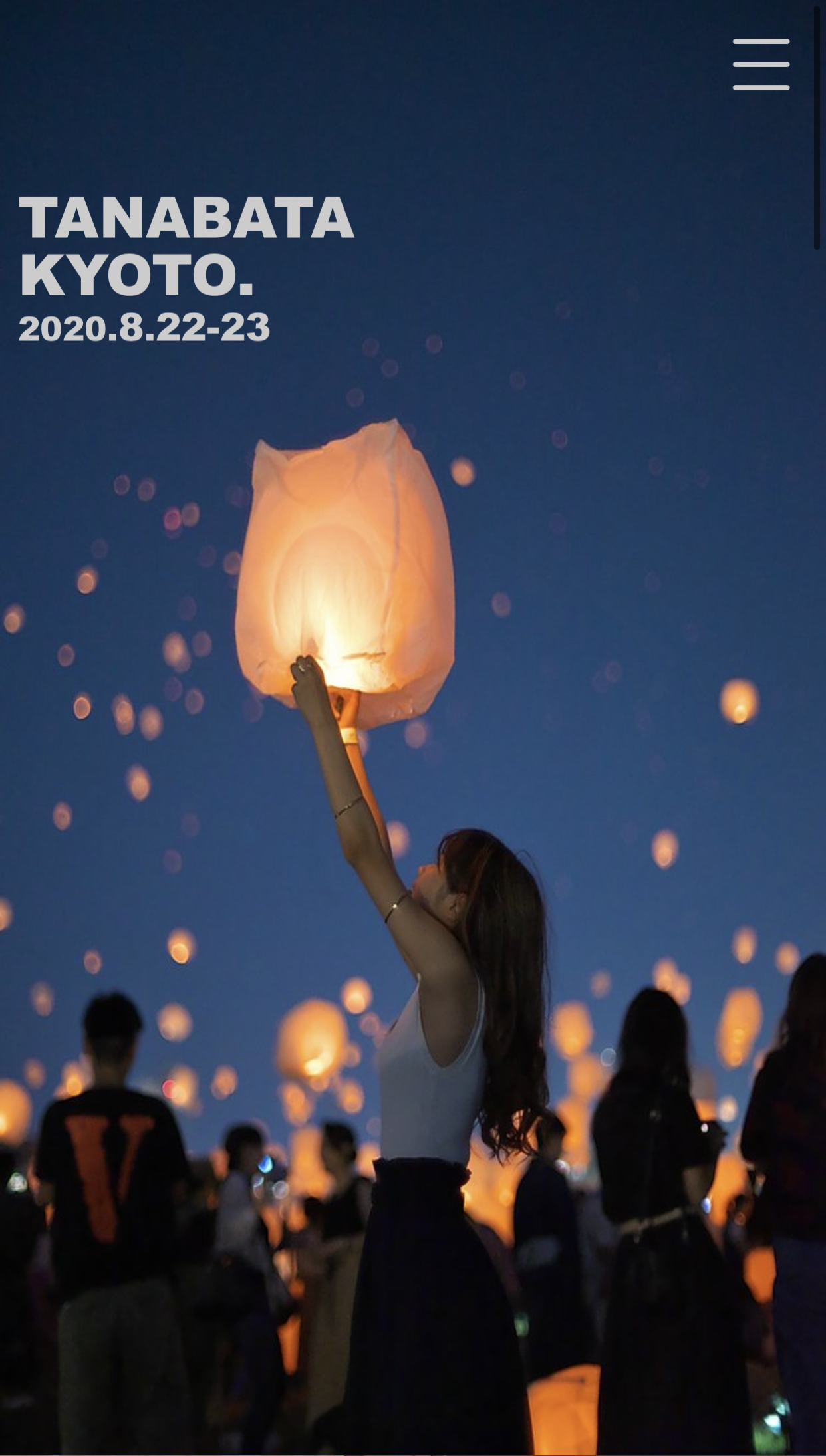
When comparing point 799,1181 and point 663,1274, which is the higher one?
point 799,1181

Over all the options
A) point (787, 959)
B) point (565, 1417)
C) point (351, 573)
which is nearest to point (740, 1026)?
point (787, 959)

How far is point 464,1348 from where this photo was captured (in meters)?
2.08

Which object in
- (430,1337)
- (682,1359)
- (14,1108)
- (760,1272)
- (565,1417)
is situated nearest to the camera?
(430,1337)

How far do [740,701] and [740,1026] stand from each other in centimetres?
222

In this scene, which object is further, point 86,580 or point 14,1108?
point 14,1108

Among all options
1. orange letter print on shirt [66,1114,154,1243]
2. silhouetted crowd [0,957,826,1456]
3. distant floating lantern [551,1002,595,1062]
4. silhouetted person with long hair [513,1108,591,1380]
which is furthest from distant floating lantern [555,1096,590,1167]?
orange letter print on shirt [66,1114,154,1243]

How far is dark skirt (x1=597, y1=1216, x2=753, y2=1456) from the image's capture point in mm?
3367

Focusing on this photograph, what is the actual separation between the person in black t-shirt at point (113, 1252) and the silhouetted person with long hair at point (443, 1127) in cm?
145

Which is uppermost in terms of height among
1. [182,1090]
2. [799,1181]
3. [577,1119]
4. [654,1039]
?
[654,1039]

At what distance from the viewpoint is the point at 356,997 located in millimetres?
9422

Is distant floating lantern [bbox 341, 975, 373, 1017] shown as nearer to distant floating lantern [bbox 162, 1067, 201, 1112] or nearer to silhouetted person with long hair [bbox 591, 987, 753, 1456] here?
distant floating lantern [bbox 162, 1067, 201, 1112]

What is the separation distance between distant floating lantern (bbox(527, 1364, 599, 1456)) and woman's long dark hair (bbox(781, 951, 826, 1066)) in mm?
895

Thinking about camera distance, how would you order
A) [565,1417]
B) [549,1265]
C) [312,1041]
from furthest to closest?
[312,1041] → [549,1265] → [565,1417]

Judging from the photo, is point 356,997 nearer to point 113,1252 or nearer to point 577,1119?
point 577,1119
